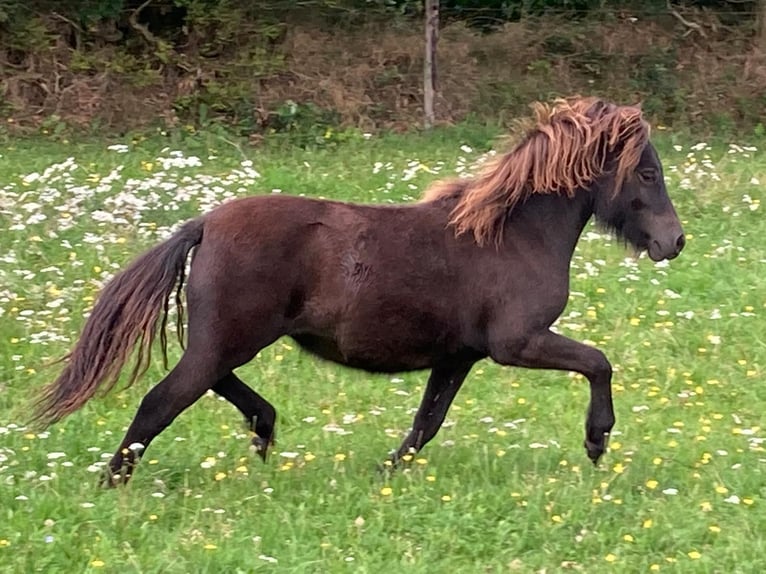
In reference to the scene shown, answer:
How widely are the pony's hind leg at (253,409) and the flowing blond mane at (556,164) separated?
4.09 ft

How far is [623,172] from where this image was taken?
5672 mm

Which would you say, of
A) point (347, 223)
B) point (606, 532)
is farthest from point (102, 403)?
point (606, 532)

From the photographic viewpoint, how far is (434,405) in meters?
5.88

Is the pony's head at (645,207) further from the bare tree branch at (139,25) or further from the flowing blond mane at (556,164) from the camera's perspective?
the bare tree branch at (139,25)

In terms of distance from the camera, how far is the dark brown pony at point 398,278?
5.34m

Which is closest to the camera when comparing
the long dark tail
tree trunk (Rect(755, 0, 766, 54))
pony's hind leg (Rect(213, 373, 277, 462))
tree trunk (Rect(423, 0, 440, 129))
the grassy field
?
the grassy field

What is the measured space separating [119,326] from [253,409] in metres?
0.77

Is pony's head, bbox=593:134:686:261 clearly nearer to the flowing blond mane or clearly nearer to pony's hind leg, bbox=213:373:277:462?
the flowing blond mane

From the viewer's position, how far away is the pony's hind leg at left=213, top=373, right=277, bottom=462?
582 centimetres

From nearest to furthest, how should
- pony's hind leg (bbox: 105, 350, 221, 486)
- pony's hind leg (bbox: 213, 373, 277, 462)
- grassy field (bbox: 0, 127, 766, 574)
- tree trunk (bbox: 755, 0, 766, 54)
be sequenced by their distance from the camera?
grassy field (bbox: 0, 127, 766, 574) → pony's hind leg (bbox: 105, 350, 221, 486) → pony's hind leg (bbox: 213, 373, 277, 462) → tree trunk (bbox: 755, 0, 766, 54)

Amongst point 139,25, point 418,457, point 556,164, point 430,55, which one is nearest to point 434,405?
point 418,457

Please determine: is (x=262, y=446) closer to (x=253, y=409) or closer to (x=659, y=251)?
(x=253, y=409)

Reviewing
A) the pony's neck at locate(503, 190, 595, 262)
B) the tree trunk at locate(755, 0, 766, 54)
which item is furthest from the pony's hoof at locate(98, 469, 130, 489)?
the tree trunk at locate(755, 0, 766, 54)

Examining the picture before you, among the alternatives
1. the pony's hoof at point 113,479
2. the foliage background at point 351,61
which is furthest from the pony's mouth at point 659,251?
the foliage background at point 351,61
